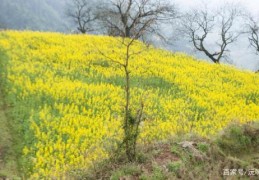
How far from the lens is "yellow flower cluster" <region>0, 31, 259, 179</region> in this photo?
1218 cm

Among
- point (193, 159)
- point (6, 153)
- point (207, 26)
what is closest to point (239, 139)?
point (193, 159)

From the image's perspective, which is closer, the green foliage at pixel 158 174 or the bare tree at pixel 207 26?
the green foliage at pixel 158 174

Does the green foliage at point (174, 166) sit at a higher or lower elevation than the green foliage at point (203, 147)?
lower

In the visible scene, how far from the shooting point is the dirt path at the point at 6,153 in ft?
35.3

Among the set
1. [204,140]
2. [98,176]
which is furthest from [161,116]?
[98,176]

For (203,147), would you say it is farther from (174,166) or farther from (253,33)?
(253,33)

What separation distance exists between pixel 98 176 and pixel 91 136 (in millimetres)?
4554

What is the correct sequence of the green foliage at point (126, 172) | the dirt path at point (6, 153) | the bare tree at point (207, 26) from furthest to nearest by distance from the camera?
1. the bare tree at point (207, 26)
2. the dirt path at point (6, 153)
3. the green foliage at point (126, 172)

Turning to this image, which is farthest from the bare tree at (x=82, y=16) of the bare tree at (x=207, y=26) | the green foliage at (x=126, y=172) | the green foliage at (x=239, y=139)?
the green foliage at (x=126, y=172)

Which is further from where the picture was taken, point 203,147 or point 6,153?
point 6,153

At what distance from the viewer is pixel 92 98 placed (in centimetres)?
1698

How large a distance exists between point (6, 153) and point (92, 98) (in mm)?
5492

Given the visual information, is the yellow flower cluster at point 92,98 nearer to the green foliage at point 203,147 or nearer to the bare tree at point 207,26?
the green foliage at point 203,147

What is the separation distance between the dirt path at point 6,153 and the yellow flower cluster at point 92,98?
366 millimetres
